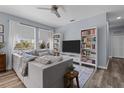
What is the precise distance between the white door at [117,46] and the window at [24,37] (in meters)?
5.20

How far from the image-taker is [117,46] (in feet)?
18.7

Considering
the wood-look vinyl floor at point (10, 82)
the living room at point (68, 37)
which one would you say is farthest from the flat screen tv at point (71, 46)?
the wood-look vinyl floor at point (10, 82)

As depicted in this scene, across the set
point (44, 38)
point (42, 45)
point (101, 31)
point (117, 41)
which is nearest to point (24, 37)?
point (42, 45)

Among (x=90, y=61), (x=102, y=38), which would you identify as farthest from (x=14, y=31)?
(x=102, y=38)

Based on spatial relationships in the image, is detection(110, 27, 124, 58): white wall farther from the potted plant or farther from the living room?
the potted plant

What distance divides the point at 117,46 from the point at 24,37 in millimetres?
5680

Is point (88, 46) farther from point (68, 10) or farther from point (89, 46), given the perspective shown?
point (68, 10)

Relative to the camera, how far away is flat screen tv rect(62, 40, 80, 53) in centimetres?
400

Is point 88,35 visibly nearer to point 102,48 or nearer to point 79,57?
point 102,48

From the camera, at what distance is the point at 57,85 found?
1.50m

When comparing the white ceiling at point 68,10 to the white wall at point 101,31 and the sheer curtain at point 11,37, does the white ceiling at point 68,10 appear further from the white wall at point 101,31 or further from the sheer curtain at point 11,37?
the sheer curtain at point 11,37

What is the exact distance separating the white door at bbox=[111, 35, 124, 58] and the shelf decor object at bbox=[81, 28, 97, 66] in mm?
3300

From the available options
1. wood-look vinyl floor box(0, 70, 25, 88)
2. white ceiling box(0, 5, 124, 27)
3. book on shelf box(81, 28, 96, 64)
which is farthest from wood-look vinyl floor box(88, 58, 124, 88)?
white ceiling box(0, 5, 124, 27)
